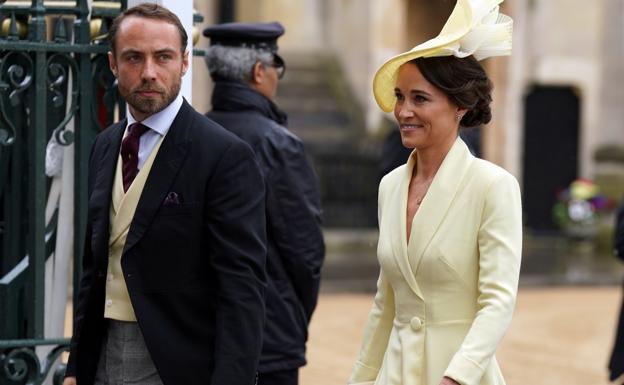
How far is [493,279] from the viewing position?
392cm

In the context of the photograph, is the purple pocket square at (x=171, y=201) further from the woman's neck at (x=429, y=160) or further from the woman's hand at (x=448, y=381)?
the woman's hand at (x=448, y=381)

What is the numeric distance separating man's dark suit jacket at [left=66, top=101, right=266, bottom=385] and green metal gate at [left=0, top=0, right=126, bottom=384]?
3.92ft

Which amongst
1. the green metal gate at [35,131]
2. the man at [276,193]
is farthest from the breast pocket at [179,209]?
the man at [276,193]

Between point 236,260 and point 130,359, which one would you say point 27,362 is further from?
point 236,260

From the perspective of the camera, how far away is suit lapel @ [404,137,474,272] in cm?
404

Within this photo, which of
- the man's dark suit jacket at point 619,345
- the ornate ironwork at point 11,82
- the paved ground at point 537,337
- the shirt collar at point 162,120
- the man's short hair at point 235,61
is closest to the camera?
the shirt collar at point 162,120

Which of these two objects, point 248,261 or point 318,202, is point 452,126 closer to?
point 248,261

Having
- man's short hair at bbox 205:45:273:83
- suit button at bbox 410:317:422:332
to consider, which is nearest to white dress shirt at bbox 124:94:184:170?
suit button at bbox 410:317:422:332

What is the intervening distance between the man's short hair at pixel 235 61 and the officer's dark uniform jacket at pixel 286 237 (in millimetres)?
173

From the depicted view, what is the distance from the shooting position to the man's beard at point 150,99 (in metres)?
4.03

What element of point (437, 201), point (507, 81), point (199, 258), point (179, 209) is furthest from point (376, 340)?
point (507, 81)

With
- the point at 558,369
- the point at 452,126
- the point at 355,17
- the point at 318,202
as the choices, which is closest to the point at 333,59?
the point at 355,17

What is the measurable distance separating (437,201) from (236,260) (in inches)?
22.8

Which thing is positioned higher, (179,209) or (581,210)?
(179,209)
